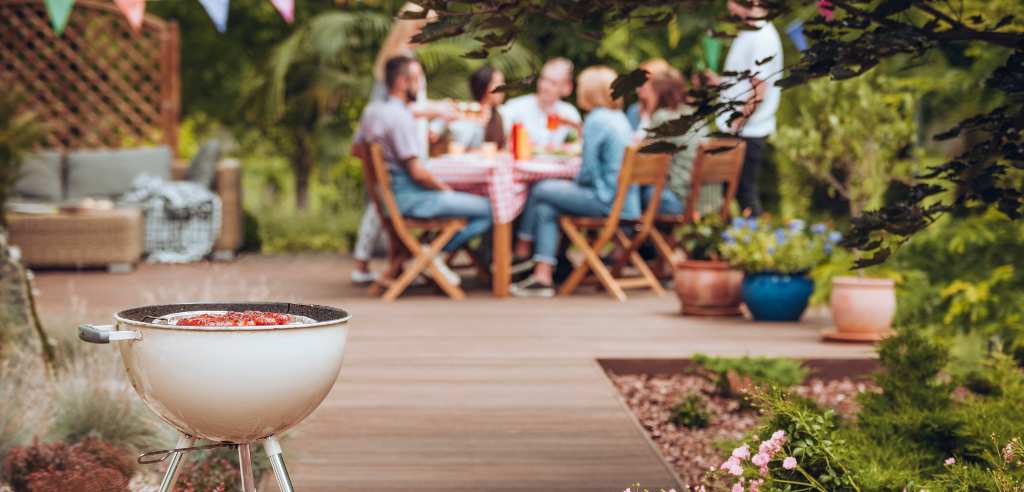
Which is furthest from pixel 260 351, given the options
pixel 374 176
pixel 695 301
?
pixel 374 176

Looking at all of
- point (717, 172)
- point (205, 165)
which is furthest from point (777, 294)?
point (205, 165)

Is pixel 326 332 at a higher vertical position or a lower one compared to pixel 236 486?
higher

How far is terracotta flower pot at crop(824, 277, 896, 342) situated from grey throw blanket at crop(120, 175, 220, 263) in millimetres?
5413

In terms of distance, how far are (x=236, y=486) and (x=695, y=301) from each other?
342cm

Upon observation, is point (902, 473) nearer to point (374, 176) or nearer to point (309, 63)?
point (374, 176)

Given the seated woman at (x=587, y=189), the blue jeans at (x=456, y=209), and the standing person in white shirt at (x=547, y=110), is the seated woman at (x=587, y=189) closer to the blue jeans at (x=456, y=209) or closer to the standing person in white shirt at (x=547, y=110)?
the blue jeans at (x=456, y=209)

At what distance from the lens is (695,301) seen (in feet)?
18.5

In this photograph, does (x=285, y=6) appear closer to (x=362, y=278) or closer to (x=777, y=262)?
(x=777, y=262)

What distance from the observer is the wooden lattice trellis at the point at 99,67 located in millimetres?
10359

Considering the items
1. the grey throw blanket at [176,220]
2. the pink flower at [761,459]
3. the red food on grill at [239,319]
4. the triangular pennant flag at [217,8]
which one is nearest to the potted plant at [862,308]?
the triangular pennant flag at [217,8]

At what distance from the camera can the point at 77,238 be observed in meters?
7.95

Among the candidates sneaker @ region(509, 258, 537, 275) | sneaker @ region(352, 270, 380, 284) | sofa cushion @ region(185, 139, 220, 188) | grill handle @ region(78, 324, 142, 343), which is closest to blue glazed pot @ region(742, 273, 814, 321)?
sneaker @ region(509, 258, 537, 275)

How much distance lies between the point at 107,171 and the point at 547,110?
147 inches

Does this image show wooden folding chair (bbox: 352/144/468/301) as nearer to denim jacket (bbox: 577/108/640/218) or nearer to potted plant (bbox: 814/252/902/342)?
denim jacket (bbox: 577/108/640/218)
